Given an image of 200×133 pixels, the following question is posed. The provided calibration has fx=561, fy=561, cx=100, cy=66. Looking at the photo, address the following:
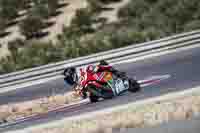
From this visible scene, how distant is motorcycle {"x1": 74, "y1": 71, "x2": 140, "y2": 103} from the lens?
16938 millimetres

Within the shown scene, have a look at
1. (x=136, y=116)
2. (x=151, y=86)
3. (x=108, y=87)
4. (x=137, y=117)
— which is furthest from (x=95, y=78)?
(x=137, y=117)

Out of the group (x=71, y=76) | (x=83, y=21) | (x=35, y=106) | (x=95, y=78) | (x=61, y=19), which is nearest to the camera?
(x=95, y=78)

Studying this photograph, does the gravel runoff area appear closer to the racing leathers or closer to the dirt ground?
the racing leathers

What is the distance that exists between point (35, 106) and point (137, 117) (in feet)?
18.7

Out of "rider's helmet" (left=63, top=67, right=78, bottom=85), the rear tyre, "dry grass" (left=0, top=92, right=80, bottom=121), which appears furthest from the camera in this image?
"dry grass" (left=0, top=92, right=80, bottom=121)

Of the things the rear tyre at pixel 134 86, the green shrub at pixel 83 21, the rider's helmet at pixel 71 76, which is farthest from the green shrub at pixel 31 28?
the rear tyre at pixel 134 86

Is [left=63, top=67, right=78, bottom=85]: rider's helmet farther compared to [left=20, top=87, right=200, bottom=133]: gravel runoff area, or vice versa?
[left=63, top=67, right=78, bottom=85]: rider's helmet

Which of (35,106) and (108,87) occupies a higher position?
(108,87)

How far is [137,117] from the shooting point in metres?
13.9

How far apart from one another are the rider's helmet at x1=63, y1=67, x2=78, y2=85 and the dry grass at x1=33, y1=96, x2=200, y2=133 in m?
2.36

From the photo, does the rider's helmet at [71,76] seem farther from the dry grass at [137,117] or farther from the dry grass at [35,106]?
the dry grass at [137,117]

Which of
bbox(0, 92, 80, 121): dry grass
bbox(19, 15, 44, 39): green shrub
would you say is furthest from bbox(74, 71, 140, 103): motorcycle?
bbox(19, 15, 44, 39): green shrub

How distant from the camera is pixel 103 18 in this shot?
32031 millimetres

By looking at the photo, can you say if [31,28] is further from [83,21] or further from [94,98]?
[94,98]
